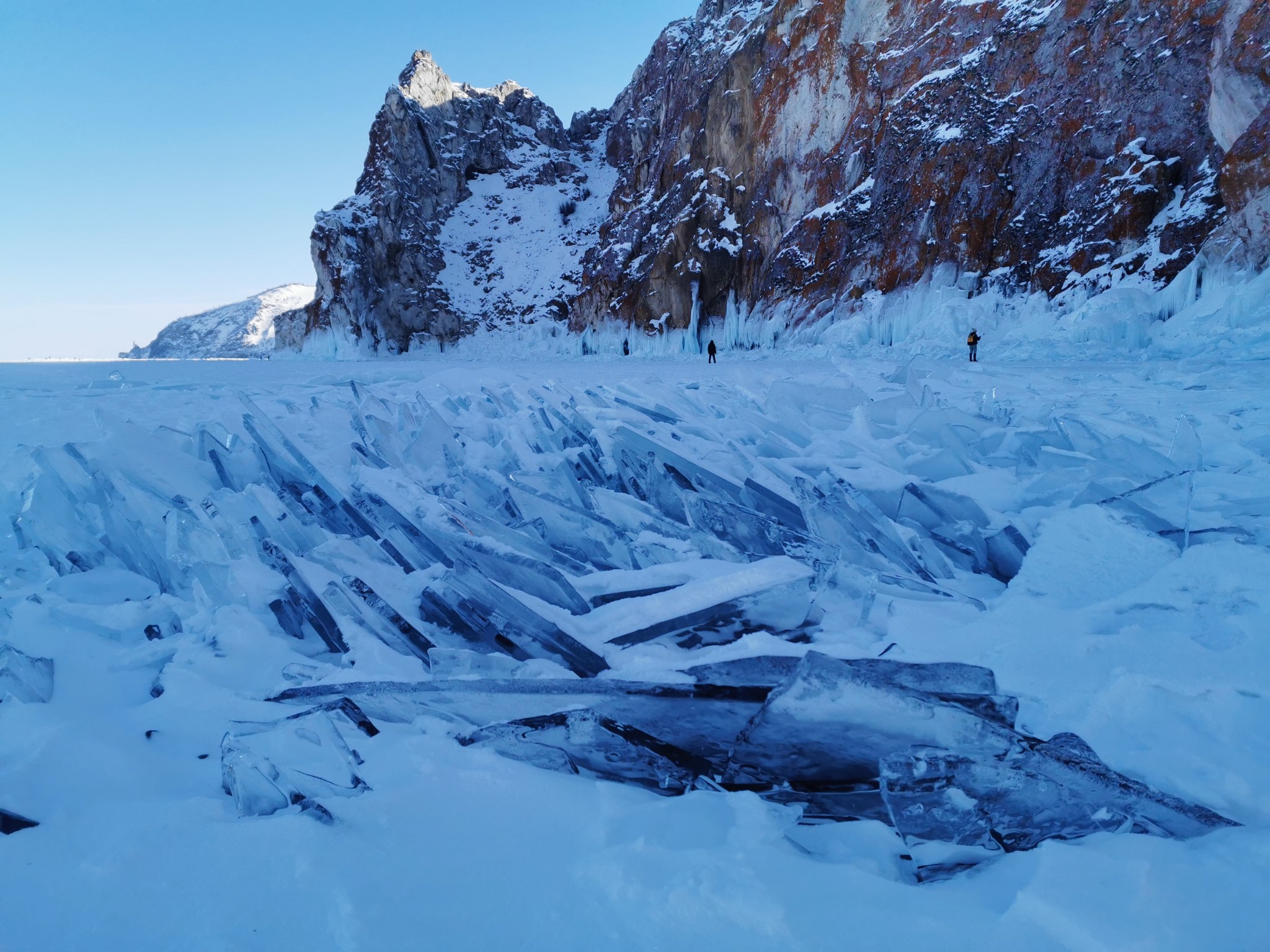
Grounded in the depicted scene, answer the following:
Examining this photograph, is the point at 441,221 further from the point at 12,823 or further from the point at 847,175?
the point at 12,823

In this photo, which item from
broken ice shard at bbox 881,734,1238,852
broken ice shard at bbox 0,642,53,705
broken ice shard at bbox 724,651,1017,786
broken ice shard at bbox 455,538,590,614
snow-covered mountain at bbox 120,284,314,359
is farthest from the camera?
snow-covered mountain at bbox 120,284,314,359

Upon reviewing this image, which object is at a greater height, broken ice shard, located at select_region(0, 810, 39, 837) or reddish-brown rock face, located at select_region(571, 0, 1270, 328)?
reddish-brown rock face, located at select_region(571, 0, 1270, 328)

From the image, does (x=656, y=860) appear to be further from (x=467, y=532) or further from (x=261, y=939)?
(x=467, y=532)

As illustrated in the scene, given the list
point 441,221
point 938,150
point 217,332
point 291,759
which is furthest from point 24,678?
point 217,332

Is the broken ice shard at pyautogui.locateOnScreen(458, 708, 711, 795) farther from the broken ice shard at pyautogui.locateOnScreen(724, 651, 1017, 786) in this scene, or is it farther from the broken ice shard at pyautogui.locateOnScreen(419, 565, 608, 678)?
the broken ice shard at pyautogui.locateOnScreen(419, 565, 608, 678)

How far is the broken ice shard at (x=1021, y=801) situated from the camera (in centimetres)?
69

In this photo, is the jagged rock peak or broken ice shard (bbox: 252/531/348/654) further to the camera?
the jagged rock peak

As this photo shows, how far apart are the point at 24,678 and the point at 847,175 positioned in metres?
25.7

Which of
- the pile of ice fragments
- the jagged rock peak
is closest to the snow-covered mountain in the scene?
the jagged rock peak

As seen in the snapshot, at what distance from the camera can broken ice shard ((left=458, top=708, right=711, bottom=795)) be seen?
2.71ft

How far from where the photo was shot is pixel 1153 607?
3.78 ft

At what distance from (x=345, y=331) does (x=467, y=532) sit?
1546 inches

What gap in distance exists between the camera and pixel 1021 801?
73cm

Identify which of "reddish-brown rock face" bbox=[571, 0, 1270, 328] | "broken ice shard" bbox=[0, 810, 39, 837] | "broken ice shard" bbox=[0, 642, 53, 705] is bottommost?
"broken ice shard" bbox=[0, 810, 39, 837]
